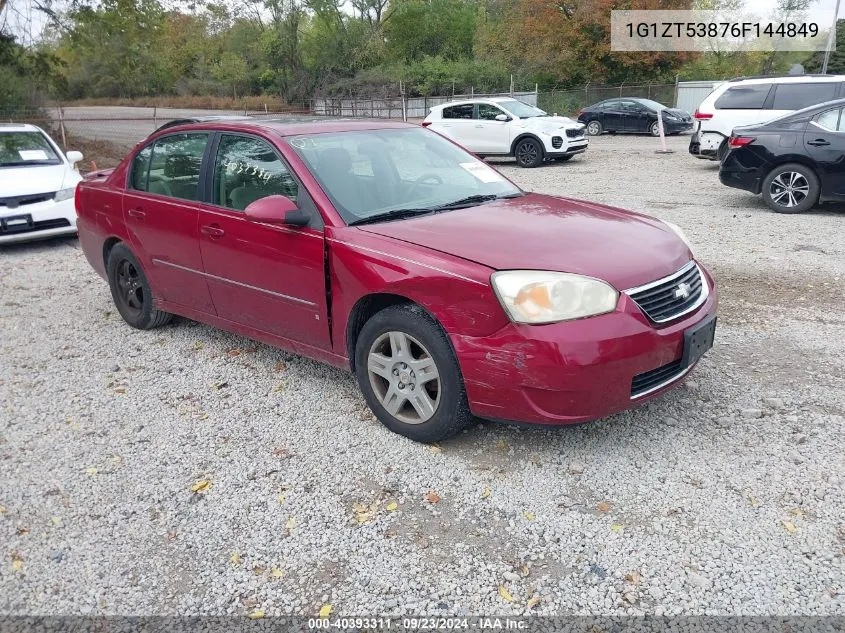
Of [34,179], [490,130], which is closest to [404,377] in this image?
[34,179]

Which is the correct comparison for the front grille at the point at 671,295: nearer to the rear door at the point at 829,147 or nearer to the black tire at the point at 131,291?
the black tire at the point at 131,291

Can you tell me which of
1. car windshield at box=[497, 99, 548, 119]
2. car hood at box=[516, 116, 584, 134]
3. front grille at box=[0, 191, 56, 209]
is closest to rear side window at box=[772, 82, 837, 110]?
car hood at box=[516, 116, 584, 134]

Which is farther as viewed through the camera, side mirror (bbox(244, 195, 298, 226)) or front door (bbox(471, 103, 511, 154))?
front door (bbox(471, 103, 511, 154))

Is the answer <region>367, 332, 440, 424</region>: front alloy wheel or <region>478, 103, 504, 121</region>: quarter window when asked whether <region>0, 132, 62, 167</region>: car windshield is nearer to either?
<region>367, 332, 440, 424</region>: front alloy wheel

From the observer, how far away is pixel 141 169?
515 cm

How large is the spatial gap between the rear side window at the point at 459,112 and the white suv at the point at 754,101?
5.69m

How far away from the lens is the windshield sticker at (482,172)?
4531 mm

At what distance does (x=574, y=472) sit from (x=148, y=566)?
6.38ft

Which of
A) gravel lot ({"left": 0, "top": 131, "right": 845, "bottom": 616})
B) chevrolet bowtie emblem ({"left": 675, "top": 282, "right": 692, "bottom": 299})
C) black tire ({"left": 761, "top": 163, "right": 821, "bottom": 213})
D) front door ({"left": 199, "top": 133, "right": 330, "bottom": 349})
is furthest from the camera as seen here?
black tire ({"left": 761, "top": 163, "right": 821, "bottom": 213})

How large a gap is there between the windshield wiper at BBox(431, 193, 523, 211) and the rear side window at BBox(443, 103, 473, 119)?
44.2 ft

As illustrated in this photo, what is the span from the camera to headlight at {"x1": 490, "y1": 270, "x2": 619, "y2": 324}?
304cm

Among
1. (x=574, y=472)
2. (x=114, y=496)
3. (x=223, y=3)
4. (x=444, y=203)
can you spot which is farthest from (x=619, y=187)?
(x=223, y=3)

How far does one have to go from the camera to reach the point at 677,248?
12.0 ft

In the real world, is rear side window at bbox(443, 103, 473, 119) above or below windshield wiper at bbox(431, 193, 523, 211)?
above
